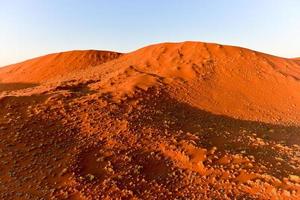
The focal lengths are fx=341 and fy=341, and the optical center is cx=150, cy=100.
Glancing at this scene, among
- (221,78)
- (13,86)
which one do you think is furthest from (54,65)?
(221,78)

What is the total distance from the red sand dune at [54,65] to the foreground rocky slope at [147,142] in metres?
→ 9.16

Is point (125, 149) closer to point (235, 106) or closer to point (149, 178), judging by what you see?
point (149, 178)

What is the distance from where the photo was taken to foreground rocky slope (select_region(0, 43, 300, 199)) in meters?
6.44

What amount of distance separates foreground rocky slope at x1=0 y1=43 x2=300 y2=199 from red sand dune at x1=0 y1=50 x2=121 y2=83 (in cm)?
916

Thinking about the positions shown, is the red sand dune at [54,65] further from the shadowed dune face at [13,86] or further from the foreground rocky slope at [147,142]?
the foreground rocky slope at [147,142]

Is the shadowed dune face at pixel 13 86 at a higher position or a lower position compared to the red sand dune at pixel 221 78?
lower

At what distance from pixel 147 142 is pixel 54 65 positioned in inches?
622

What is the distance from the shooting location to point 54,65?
2206cm

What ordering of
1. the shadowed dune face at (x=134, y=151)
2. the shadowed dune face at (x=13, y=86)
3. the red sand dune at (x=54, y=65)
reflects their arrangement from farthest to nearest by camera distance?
the red sand dune at (x=54, y=65), the shadowed dune face at (x=13, y=86), the shadowed dune face at (x=134, y=151)

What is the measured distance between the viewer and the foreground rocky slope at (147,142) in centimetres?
644

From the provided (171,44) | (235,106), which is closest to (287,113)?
(235,106)

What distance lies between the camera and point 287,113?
11641mm

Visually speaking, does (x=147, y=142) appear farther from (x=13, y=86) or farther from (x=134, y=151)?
(x=13, y=86)

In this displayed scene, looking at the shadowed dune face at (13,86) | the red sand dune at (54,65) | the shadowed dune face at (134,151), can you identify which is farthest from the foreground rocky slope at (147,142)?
the red sand dune at (54,65)
